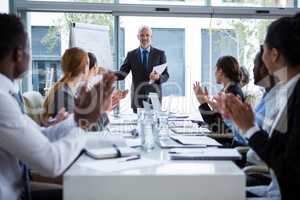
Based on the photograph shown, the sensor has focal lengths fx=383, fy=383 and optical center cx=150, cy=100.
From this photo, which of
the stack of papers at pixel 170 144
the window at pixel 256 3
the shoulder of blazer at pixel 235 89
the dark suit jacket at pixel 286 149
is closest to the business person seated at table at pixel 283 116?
the dark suit jacket at pixel 286 149

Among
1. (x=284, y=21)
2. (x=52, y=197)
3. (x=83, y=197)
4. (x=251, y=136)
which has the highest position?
(x=284, y=21)

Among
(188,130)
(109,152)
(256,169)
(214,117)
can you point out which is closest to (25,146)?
(109,152)

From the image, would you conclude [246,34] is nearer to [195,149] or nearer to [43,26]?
[43,26]

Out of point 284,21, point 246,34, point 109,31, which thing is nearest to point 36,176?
point 284,21

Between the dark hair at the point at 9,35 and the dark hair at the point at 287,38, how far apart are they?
1.03 metres

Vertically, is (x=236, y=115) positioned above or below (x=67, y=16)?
below

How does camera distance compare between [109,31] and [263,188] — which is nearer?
[263,188]

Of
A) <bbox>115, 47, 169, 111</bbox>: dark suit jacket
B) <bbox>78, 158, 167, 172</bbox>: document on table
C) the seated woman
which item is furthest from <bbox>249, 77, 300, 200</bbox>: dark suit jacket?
Answer: <bbox>115, 47, 169, 111</bbox>: dark suit jacket

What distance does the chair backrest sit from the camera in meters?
2.71

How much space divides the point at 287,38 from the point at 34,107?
1.90 metres

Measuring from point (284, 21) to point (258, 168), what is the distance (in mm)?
874

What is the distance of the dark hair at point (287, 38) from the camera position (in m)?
1.58

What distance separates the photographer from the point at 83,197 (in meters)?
1.36

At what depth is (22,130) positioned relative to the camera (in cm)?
131
